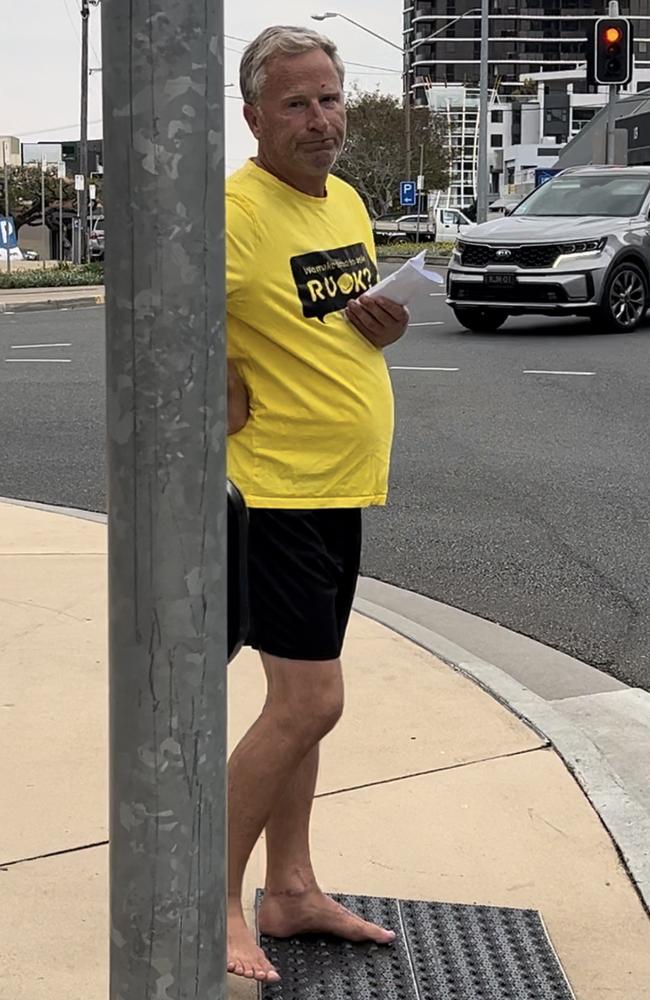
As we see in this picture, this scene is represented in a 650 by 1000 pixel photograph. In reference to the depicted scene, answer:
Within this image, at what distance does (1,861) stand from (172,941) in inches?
71.1

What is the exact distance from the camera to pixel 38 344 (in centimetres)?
1655

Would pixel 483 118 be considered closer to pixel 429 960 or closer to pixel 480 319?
pixel 480 319

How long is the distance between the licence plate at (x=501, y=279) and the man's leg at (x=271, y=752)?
43.8ft

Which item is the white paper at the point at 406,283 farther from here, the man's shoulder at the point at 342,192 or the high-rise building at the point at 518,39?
the high-rise building at the point at 518,39

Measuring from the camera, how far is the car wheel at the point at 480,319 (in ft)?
55.7

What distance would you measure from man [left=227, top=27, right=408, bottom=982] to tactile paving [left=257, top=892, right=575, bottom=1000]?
0.47ft

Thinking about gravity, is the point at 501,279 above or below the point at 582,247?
below

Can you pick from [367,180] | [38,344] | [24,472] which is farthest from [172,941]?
[367,180]

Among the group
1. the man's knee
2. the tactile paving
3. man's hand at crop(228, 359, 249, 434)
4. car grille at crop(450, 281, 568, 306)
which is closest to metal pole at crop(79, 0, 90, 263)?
car grille at crop(450, 281, 568, 306)

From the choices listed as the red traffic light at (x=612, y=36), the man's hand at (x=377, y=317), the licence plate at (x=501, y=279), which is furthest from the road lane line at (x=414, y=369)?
the man's hand at (x=377, y=317)

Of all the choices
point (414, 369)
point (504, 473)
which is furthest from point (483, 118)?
point (504, 473)

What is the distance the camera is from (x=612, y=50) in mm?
21953

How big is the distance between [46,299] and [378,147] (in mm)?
52846

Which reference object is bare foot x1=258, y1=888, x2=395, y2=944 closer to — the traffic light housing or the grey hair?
the grey hair
